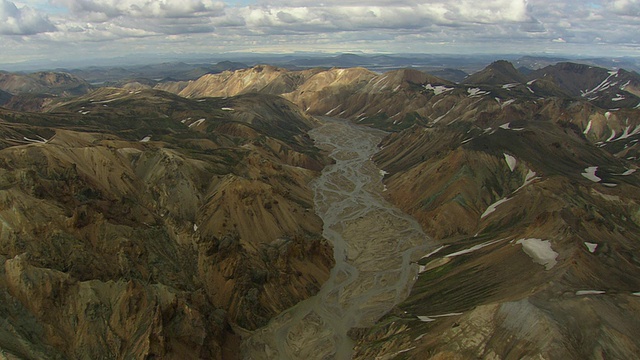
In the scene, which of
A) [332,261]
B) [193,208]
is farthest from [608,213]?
[193,208]

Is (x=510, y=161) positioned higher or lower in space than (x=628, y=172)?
higher

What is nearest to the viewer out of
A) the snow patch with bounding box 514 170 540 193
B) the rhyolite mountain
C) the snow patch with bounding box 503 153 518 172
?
the rhyolite mountain

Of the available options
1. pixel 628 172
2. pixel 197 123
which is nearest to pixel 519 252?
pixel 628 172

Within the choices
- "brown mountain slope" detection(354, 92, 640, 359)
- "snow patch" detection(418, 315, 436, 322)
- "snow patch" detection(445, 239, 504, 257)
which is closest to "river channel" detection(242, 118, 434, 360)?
"brown mountain slope" detection(354, 92, 640, 359)

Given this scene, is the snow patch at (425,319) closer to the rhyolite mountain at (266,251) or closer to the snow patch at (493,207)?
the rhyolite mountain at (266,251)

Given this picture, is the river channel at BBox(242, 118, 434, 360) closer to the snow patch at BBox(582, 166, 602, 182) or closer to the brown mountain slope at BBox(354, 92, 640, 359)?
the brown mountain slope at BBox(354, 92, 640, 359)

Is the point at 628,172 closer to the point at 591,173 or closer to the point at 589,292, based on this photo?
the point at 591,173

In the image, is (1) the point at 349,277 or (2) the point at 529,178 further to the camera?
(2) the point at 529,178
